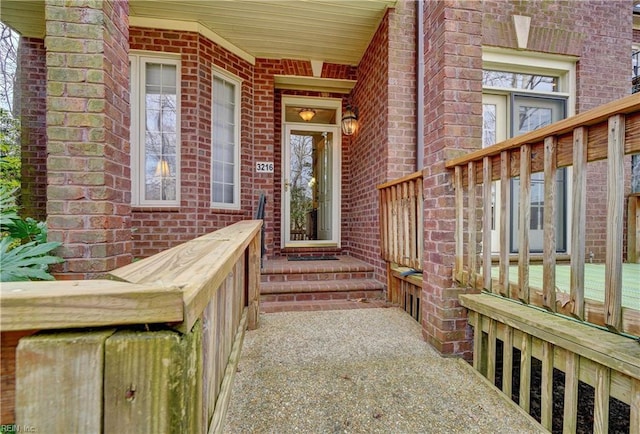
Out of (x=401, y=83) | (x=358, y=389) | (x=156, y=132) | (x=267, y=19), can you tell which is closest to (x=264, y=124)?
(x=267, y=19)

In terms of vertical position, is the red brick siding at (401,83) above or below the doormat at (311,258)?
above

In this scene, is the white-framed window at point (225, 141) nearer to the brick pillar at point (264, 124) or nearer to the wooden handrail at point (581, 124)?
the brick pillar at point (264, 124)

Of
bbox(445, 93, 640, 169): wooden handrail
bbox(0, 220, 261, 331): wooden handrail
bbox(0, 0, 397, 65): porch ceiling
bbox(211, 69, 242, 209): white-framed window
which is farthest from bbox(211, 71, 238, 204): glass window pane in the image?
bbox(0, 220, 261, 331): wooden handrail

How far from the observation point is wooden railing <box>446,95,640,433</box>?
1.08m

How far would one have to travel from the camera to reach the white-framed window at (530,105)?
3.60 meters

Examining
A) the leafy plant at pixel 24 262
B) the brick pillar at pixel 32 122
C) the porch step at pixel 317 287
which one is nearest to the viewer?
the leafy plant at pixel 24 262

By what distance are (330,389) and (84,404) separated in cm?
136

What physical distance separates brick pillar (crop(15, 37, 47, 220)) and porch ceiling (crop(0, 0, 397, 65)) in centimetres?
27

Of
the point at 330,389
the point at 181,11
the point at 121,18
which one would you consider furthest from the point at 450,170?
the point at 181,11

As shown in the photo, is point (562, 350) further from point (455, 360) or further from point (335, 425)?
point (335, 425)


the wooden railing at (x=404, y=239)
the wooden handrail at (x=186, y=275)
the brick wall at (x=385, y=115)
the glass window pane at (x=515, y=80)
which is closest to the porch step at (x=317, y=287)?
the brick wall at (x=385, y=115)

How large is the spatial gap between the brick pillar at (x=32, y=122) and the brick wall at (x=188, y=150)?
160 cm

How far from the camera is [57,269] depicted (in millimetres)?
1500

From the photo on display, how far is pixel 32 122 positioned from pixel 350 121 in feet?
14.3
